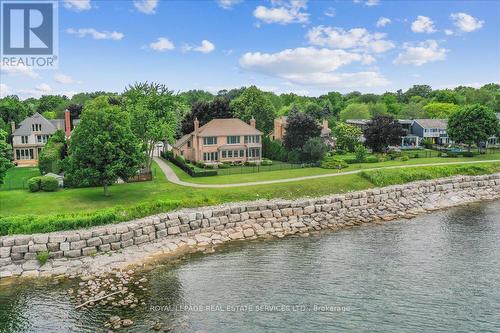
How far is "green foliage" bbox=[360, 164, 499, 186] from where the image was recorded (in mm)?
48312

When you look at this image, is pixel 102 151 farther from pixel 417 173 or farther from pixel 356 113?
pixel 356 113

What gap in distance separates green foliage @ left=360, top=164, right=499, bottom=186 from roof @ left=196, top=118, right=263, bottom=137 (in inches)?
783

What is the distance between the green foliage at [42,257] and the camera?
93.1 ft

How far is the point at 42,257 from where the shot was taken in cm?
2848

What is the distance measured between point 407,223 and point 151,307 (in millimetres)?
24885

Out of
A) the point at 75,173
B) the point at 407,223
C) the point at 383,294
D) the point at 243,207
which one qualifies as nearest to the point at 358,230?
the point at 407,223

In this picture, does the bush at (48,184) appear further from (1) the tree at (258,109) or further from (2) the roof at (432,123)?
(2) the roof at (432,123)

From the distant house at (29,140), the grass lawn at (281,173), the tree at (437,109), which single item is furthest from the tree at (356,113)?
the distant house at (29,140)

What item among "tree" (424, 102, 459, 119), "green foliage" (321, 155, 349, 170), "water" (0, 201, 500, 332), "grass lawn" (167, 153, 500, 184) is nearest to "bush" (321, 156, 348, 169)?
"green foliage" (321, 155, 349, 170)

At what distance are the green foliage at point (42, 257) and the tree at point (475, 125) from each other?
6004 centimetres

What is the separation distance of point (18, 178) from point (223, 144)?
26121mm

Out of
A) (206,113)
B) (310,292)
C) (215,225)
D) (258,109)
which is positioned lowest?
(310,292)

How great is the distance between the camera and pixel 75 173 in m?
38.0

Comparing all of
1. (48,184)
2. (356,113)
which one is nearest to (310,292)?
(48,184)
